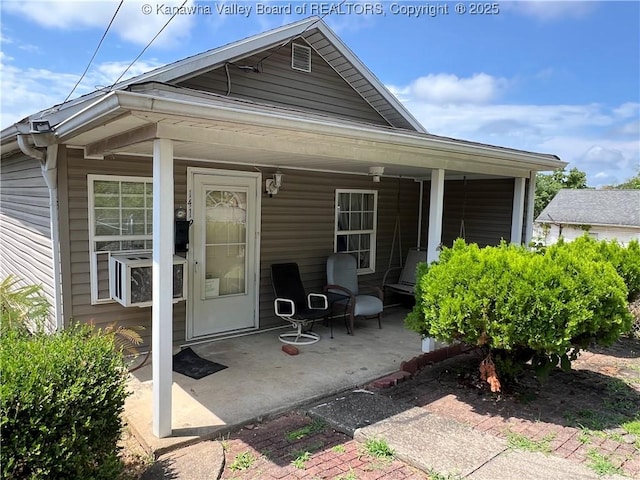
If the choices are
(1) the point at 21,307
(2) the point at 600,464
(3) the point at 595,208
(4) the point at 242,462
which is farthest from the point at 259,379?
(3) the point at 595,208

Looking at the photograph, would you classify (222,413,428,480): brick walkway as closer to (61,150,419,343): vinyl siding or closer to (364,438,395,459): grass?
(364,438,395,459): grass

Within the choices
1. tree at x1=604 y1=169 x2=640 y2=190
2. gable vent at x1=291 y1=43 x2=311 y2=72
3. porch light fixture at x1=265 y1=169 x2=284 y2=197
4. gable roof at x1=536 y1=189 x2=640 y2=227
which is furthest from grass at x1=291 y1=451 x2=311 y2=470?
tree at x1=604 y1=169 x2=640 y2=190

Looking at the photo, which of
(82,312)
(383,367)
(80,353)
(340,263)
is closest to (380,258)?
(340,263)

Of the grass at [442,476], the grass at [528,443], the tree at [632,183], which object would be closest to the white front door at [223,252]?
the grass at [442,476]

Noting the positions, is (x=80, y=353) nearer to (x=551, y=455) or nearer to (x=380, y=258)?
(x=551, y=455)

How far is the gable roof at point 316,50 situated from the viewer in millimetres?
5258

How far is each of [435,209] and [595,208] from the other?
21.0 m

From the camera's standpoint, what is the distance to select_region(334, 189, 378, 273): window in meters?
6.94

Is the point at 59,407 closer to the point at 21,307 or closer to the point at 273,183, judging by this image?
the point at 21,307

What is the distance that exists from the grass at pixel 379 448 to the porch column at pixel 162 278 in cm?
146

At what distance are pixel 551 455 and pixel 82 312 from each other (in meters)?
4.47

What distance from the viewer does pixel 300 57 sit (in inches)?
262

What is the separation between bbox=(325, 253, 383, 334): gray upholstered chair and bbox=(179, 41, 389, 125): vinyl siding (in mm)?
2391

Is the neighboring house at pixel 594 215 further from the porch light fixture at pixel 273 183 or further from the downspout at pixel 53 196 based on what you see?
the downspout at pixel 53 196
